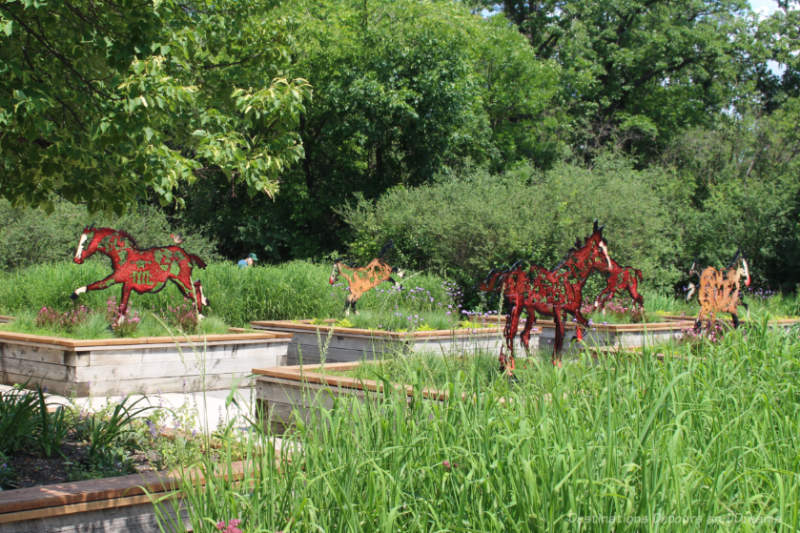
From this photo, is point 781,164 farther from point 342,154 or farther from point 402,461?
point 402,461

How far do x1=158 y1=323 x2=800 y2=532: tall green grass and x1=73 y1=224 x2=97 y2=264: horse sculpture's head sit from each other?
6.62 metres

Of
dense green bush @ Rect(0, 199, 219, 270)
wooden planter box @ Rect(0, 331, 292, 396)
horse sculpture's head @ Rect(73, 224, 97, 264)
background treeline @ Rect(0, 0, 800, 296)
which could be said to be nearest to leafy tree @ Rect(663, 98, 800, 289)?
background treeline @ Rect(0, 0, 800, 296)

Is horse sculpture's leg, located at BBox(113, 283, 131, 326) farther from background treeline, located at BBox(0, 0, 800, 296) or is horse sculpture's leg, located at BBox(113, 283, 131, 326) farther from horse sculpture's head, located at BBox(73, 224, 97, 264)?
background treeline, located at BBox(0, 0, 800, 296)

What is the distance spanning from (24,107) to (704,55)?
30.7 meters

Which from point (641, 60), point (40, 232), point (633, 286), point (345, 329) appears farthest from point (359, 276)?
point (641, 60)

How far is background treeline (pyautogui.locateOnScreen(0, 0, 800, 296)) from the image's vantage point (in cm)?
512

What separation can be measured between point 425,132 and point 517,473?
20.9 m

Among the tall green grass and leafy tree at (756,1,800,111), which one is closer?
the tall green grass

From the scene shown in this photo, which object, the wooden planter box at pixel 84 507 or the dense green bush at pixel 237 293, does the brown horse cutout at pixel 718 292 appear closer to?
the dense green bush at pixel 237 293

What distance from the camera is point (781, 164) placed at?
945 inches

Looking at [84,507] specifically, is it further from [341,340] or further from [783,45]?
[783,45]

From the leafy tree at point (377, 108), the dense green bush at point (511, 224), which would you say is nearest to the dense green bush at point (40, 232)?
the leafy tree at point (377, 108)

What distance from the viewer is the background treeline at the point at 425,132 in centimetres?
512

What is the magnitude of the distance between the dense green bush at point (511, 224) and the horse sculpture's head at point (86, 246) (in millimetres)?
7687
